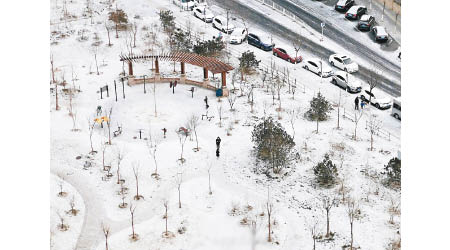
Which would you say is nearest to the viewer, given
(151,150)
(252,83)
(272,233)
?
(272,233)

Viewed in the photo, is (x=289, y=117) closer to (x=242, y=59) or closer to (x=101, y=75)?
(x=242, y=59)

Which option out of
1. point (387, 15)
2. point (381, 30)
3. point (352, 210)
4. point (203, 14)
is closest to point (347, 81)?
point (381, 30)

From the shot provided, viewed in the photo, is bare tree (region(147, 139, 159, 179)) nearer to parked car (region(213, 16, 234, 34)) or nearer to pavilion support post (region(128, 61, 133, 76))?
pavilion support post (region(128, 61, 133, 76))

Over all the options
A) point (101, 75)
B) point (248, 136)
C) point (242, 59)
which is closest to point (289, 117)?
point (248, 136)

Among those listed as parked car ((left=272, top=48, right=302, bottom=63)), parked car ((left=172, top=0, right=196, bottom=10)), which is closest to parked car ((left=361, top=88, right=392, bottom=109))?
parked car ((left=272, top=48, right=302, bottom=63))

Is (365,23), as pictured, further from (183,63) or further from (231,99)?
(231,99)

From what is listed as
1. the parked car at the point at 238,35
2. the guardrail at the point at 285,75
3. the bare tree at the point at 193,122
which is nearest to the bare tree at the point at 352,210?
the guardrail at the point at 285,75
